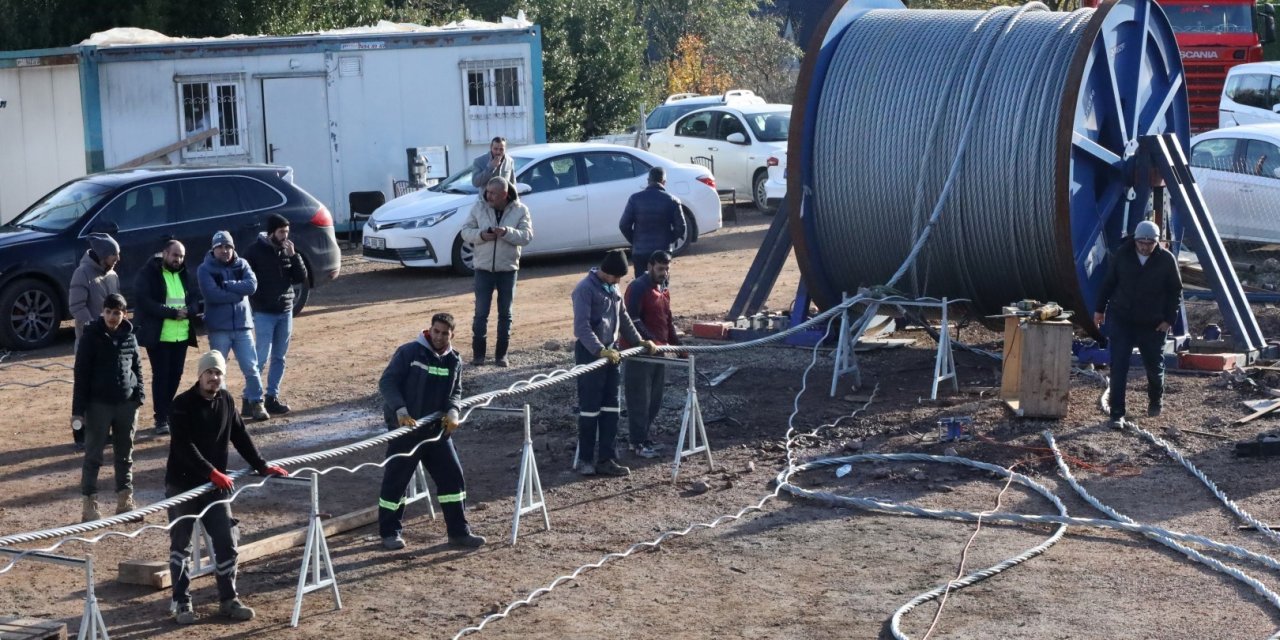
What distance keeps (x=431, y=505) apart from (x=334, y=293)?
1024 cm

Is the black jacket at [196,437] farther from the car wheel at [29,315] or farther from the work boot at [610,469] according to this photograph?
the car wheel at [29,315]

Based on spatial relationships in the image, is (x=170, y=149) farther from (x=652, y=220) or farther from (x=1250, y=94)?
(x=1250, y=94)

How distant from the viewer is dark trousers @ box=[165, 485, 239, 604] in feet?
27.2

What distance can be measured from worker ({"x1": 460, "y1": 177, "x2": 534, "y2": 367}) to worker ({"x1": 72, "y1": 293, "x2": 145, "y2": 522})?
476 centimetres

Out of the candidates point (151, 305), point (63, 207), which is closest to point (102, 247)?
point (151, 305)

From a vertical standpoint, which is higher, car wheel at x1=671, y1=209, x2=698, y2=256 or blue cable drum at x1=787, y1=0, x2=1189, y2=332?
blue cable drum at x1=787, y1=0, x2=1189, y2=332

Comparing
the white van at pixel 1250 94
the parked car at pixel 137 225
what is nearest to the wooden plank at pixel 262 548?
the parked car at pixel 137 225

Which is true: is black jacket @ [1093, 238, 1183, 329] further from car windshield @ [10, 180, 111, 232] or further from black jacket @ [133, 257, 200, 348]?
car windshield @ [10, 180, 111, 232]

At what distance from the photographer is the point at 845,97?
47.2ft

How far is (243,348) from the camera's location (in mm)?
12711

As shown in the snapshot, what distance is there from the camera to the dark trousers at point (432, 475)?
947 centimetres

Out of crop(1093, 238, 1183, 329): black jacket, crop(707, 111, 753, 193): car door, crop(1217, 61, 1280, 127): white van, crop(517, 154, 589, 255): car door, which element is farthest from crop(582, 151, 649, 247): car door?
crop(1217, 61, 1280, 127): white van

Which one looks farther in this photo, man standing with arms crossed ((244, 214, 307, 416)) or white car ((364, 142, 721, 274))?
white car ((364, 142, 721, 274))

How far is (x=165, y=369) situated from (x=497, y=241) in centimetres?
349
